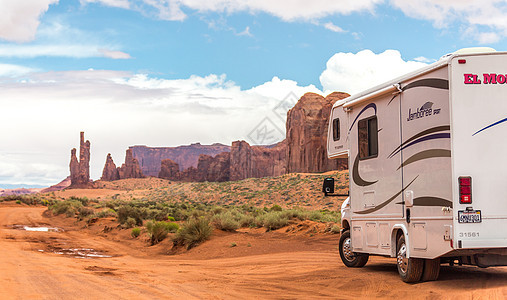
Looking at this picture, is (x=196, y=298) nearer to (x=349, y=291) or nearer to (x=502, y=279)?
(x=349, y=291)

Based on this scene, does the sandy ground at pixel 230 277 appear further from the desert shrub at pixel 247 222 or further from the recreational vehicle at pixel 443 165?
the desert shrub at pixel 247 222

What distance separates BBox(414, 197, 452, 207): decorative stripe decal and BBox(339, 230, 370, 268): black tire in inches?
133

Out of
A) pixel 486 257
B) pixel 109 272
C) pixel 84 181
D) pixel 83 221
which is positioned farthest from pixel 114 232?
pixel 84 181

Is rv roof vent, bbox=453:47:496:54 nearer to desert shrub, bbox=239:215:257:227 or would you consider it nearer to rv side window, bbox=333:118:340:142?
rv side window, bbox=333:118:340:142

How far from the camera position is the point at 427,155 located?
9148 mm

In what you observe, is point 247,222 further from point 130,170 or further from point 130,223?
point 130,170

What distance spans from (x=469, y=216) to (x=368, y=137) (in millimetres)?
3605

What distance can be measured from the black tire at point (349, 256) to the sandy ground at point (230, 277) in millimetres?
208

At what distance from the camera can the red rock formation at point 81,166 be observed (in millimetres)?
132875

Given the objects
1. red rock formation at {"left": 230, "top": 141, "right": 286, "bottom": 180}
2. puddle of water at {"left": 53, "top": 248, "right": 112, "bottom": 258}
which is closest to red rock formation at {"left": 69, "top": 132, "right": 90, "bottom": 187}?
red rock formation at {"left": 230, "top": 141, "right": 286, "bottom": 180}

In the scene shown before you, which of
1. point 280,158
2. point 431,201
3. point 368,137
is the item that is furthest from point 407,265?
point 280,158

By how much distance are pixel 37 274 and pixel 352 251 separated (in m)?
7.10

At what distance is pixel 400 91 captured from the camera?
10.1 meters

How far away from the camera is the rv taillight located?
8.29 m
